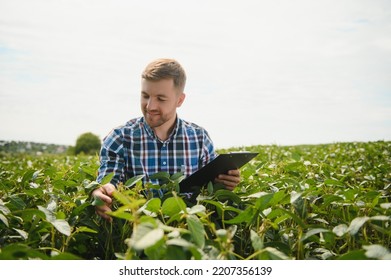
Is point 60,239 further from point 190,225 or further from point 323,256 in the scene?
point 323,256

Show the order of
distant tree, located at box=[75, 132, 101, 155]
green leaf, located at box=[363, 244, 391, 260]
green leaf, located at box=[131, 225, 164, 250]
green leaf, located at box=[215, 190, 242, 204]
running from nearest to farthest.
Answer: green leaf, located at box=[131, 225, 164, 250]
green leaf, located at box=[363, 244, 391, 260]
green leaf, located at box=[215, 190, 242, 204]
distant tree, located at box=[75, 132, 101, 155]

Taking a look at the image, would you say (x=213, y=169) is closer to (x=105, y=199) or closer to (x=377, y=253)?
(x=105, y=199)

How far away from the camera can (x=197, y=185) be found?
1.90 metres

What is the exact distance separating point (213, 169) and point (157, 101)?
2.24 feet

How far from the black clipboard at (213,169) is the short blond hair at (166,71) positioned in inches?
30.7

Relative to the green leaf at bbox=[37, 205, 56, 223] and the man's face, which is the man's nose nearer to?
the man's face

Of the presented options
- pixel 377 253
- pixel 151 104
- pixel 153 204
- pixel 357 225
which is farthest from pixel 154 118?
pixel 377 253

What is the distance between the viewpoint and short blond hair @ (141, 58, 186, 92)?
2.22 meters

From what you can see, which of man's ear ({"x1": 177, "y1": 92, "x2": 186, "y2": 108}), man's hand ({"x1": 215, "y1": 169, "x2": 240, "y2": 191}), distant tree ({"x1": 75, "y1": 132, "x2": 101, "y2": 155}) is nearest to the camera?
man's hand ({"x1": 215, "y1": 169, "x2": 240, "y2": 191})

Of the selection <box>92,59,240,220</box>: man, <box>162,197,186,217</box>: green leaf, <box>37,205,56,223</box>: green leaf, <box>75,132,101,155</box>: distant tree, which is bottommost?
<box>75,132,101,155</box>: distant tree

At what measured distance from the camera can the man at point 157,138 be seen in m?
2.21

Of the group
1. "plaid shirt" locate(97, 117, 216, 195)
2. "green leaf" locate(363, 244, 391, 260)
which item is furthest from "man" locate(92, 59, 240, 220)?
"green leaf" locate(363, 244, 391, 260)

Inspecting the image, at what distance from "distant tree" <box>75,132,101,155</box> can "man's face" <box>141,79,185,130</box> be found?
21793 mm

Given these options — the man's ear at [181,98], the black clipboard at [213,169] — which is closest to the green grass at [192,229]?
the black clipboard at [213,169]
